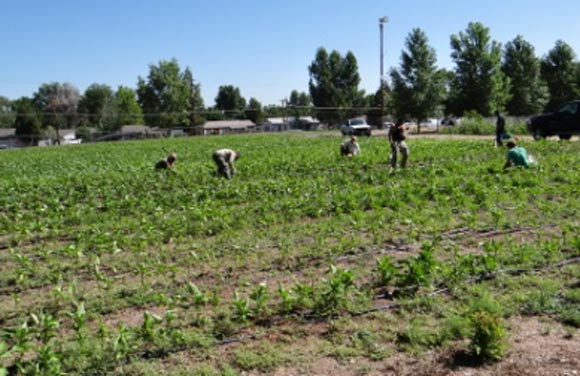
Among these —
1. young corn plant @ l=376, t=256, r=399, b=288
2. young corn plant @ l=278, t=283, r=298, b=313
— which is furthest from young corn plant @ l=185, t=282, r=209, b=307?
young corn plant @ l=376, t=256, r=399, b=288

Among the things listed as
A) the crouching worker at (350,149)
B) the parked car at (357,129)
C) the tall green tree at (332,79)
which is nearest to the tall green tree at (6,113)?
the tall green tree at (332,79)

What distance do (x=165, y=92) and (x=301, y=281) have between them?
7654cm

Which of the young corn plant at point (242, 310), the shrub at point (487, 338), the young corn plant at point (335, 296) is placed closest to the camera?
the shrub at point (487, 338)

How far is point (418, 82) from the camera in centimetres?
4125

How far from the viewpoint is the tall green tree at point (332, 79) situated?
74500 mm

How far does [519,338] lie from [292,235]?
14.1ft

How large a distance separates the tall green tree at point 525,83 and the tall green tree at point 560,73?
10.1 feet

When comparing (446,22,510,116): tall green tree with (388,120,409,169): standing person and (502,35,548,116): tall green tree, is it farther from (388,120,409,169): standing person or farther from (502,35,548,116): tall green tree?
(388,120,409,169): standing person

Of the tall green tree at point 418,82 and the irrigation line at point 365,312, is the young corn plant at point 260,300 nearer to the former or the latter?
the irrigation line at point 365,312

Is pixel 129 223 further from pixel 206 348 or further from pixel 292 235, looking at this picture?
pixel 206 348

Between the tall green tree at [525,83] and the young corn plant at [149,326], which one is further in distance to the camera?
the tall green tree at [525,83]

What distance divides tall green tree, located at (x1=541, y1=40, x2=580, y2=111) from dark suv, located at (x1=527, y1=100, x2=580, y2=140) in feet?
112

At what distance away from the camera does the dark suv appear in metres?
21.8

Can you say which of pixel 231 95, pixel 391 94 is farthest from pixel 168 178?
pixel 231 95
